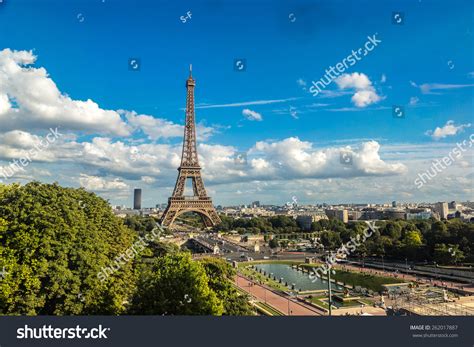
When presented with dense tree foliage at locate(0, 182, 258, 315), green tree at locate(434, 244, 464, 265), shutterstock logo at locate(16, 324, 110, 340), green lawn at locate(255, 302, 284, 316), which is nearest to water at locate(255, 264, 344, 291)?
green lawn at locate(255, 302, 284, 316)

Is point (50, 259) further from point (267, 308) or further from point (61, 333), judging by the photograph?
point (267, 308)

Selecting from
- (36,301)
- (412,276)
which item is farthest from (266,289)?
(36,301)

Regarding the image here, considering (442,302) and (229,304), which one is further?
(442,302)

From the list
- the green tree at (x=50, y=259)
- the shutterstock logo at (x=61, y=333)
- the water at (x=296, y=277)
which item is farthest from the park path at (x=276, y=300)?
the shutterstock logo at (x=61, y=333)

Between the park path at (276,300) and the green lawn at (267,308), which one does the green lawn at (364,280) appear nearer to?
the park path at (276,300)

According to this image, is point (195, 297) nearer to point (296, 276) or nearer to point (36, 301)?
point (36, 301)

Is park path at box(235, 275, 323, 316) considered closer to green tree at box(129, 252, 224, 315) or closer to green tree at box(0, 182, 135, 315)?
green tree at box(129, 252, 224, 315)
